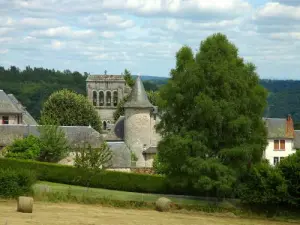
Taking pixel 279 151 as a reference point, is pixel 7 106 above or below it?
above

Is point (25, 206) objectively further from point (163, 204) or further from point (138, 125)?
point (138, 125)

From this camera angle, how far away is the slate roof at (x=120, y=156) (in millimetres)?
60344

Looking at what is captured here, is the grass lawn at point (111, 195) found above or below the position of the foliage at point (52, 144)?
below

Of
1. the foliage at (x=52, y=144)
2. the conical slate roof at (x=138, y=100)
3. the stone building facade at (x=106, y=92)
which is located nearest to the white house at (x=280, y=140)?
the conical slate roof at (x=138, y=100)

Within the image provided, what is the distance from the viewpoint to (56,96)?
9500cm

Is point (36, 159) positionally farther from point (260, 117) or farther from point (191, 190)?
point (260, 117)

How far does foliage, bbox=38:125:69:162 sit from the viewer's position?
58750 millimetres

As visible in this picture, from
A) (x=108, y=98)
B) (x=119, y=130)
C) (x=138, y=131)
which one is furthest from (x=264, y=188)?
(x=108, y=98)

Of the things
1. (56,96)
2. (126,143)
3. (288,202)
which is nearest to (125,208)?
(288,202)

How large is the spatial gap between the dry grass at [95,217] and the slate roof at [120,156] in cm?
1691

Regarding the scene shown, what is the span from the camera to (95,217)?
3744 centimetres

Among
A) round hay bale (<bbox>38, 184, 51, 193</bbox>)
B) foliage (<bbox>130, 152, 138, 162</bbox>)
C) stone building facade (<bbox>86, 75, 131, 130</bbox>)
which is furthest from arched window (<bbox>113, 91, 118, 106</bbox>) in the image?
round hay bale (<bbox>38, 184, 51, 193</bbox>)

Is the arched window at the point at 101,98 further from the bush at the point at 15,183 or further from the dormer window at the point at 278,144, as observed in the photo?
the bush at the point at 15,183

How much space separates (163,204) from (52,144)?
18517 mm
